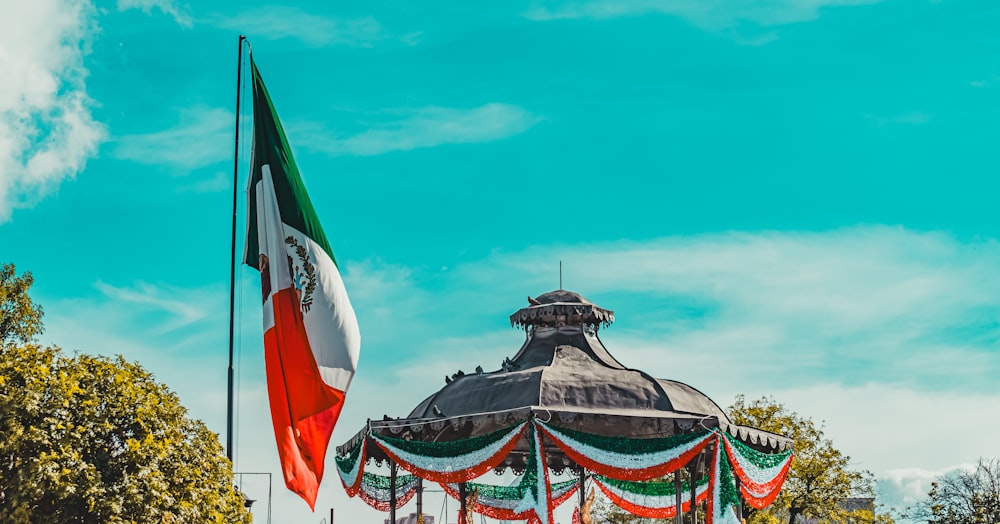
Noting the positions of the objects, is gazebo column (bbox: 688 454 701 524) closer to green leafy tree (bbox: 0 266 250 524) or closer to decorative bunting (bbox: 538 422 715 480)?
decorative bunting (bbox: 538 422 715 480)

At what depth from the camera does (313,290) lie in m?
16.3

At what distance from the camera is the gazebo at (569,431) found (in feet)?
75.6

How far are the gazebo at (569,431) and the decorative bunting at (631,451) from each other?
0.02m

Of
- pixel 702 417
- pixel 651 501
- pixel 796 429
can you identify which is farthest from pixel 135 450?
pixel 796 429

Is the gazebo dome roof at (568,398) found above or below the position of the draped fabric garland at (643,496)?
above

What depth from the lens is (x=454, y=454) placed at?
2402 cm

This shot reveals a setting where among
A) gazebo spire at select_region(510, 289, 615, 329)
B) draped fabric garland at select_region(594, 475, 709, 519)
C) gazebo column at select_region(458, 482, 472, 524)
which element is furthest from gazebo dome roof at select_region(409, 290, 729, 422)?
draped fabric garland at select_region(594, 475, 709, 519)

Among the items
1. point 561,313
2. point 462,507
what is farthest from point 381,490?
point 561,313

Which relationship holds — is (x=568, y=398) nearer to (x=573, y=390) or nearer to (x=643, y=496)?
(x=573, y=390)

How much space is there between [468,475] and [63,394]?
9.56 metres

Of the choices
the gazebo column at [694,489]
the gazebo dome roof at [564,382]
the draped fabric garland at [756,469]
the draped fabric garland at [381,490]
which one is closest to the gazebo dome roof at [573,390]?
the gazebo dome roof at [564,382]

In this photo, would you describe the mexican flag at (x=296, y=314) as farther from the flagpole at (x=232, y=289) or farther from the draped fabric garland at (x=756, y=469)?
the draped fabric garland at (x=756, y=469)

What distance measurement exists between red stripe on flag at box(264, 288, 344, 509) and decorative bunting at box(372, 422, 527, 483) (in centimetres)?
790

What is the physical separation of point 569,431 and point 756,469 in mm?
4304
